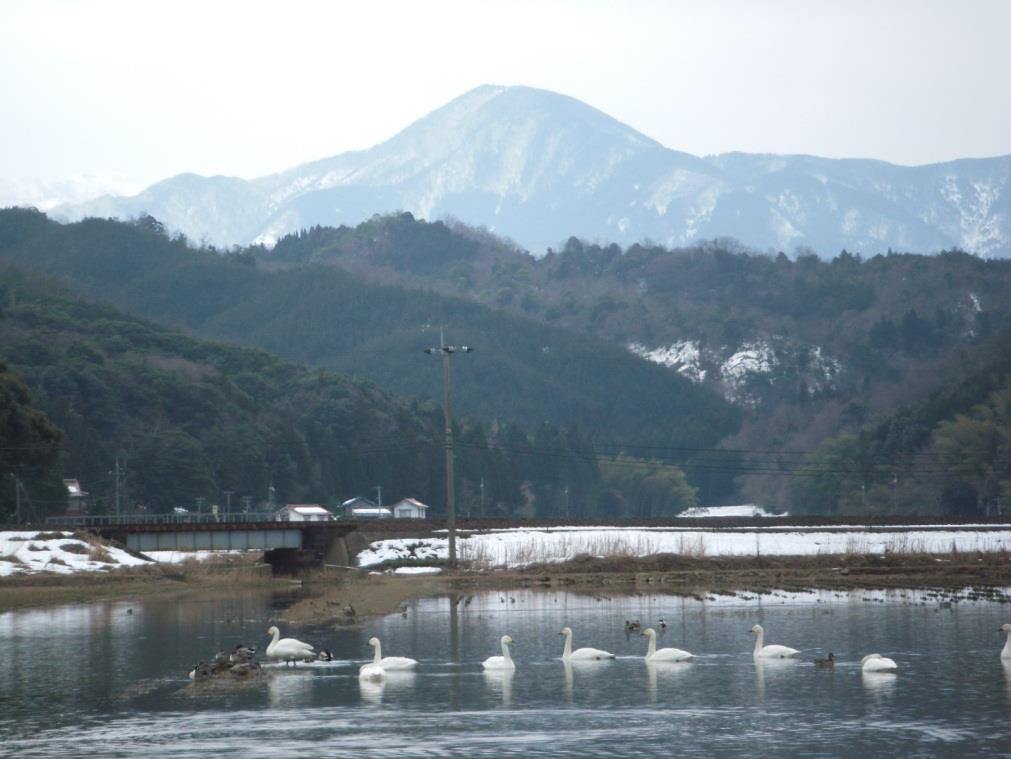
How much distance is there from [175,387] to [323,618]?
95.4 m

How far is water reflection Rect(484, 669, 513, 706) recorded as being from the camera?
29.6m

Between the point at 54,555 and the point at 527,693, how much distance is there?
45.5 metres

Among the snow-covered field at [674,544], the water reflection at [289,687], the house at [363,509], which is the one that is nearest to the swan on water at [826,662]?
the water reflection at [289,687]

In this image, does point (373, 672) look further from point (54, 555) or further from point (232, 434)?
point (232, 434)

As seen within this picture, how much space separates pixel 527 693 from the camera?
98.7 feet

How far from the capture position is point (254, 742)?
25078 mm

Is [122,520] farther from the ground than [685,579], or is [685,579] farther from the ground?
[122,520]

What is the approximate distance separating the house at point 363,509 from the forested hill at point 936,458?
44.8 meters

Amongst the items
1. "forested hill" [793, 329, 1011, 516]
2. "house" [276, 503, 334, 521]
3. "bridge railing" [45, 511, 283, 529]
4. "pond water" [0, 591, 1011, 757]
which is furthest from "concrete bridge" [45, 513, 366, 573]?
"forested hill" [793, 329, 1011, 516]

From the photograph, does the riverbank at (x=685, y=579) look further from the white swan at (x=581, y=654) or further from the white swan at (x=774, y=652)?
the white swan at (x=774, y=652)

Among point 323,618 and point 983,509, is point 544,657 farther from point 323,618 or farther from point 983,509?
point 983,509

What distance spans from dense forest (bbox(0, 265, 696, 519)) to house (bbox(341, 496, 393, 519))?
1.85 meters

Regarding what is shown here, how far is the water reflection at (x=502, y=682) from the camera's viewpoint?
2961 cm

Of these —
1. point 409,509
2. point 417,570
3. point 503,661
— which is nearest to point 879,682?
point 503,661
